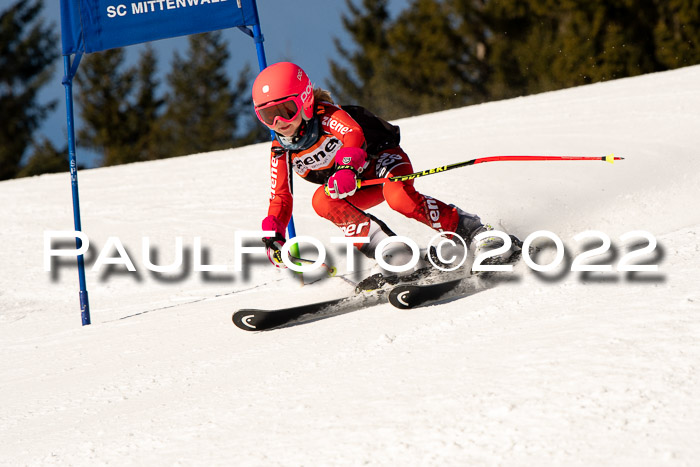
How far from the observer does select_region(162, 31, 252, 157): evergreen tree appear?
3841cm

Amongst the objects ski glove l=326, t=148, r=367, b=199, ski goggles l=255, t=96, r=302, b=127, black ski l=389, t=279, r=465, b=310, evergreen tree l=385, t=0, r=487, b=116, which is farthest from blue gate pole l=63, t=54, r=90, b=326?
evergreen tree l=385, t=0, r=487, b=116

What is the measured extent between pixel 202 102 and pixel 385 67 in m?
11.3

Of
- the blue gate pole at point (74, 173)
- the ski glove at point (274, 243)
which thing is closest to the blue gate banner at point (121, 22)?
the blue gate pole at point (74, 173)

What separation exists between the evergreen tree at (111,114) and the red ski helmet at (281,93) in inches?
1302

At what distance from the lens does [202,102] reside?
40312 mm

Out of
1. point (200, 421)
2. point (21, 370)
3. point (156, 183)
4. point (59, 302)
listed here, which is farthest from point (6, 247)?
point (200, 421)

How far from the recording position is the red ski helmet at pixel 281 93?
13.1 feet

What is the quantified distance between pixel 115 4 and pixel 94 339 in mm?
2377

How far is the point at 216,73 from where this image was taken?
41.1 m

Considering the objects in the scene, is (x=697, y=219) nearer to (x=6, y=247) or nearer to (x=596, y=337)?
(x=596, y=337)

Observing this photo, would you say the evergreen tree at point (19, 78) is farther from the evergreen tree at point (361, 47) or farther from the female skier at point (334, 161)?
the female skier at point (334, 161)

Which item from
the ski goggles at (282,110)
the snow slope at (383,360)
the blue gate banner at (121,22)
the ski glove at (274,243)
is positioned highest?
the blue gate banner at (121,22)

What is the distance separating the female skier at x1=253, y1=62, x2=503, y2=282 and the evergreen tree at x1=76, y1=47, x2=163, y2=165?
1293 inches

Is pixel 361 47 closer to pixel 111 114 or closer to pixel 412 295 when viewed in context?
pixel 111 114
